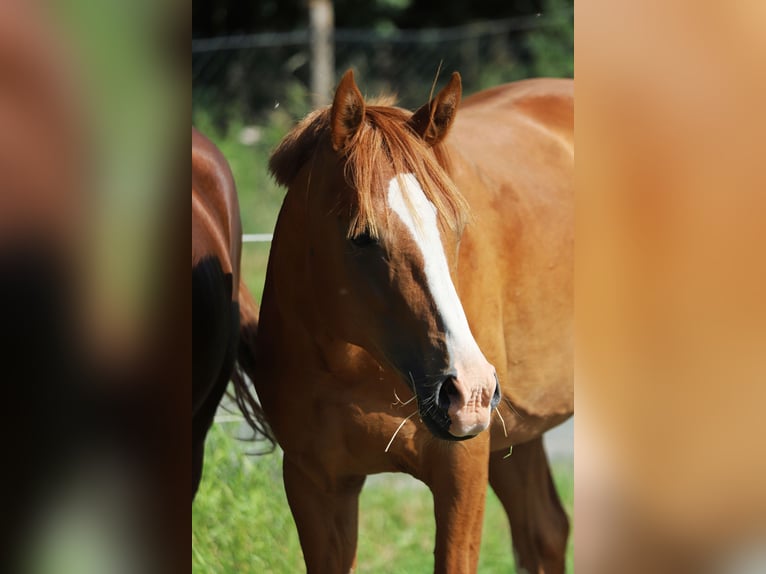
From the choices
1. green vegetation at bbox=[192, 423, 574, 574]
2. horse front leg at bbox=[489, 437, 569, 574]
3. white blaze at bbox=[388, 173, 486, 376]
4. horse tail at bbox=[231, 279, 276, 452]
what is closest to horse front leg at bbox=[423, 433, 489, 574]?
white blaze at bbox=[388, 173, 486, 376]

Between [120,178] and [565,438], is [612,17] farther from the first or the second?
[565,438]

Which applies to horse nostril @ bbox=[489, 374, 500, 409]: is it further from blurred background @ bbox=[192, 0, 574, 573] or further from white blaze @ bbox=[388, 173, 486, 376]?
blurred background @ bbox=[192, 0, 574, 573]

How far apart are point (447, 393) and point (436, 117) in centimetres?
54

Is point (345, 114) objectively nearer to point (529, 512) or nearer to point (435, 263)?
point (435, 263)

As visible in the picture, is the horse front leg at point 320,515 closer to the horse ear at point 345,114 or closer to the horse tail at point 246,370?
the horse tail at point 246,370

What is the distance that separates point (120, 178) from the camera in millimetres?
1047

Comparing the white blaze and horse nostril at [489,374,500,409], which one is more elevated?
the white blaze

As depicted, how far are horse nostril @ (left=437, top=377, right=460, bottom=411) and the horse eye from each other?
0.27m

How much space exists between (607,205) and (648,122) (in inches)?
4.4

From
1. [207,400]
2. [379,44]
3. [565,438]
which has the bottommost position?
[565,438]

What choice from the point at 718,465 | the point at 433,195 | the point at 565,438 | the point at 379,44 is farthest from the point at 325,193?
the point at 379,44

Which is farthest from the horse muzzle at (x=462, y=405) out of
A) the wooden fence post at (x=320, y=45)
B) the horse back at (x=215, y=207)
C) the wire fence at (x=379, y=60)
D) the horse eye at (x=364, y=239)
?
the wooden fence post at (x=320, y=45)

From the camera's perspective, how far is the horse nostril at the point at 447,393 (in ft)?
4.94

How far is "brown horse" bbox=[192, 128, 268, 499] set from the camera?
2.13 m
